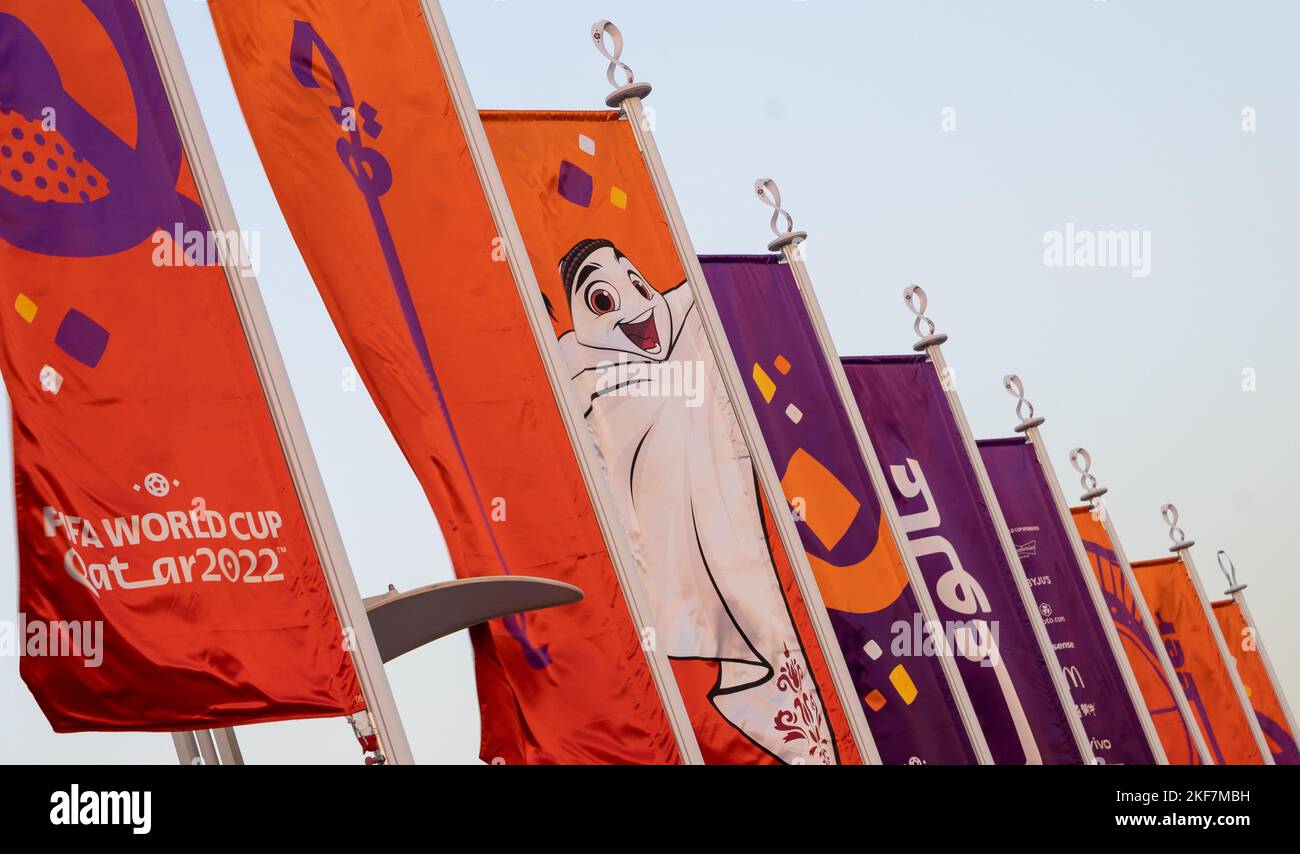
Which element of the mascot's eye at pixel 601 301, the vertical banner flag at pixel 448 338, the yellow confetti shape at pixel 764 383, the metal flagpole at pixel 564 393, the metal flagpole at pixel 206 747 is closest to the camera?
the metal flagpole at pixel 206 747

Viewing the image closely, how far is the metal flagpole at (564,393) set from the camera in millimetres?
7090

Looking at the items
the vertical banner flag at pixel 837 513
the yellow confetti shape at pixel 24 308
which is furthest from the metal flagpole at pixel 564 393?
Answer: the yellow confetti shape at pixel 24 308

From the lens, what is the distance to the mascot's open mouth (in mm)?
8531

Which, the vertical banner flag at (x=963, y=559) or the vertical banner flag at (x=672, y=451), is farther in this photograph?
the vertical banner flag at (x=963, y=559)

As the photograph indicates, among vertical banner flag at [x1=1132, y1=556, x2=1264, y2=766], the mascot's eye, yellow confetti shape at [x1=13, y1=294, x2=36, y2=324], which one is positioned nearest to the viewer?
yellow confetti shape at [x1=13, y1=294, x2=36, y2=324]

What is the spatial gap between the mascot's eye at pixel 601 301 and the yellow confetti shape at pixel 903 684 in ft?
10.2

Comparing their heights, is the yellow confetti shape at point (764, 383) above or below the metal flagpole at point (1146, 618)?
above

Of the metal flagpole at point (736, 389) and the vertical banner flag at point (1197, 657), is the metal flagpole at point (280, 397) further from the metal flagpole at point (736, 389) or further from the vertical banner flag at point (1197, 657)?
the vertical banner flag at point (1197, 657)

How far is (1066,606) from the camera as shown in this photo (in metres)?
13.7

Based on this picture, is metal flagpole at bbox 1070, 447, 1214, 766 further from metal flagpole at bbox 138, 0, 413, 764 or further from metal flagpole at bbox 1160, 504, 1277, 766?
metal flagpole at bbox 138, 0, 413, 764

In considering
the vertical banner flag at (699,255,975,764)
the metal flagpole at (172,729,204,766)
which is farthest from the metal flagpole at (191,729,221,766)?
the vertical banner flag at (699,255,975,764)

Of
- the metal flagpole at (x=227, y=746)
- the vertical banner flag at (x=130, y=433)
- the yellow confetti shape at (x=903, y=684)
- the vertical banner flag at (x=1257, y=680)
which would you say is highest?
the vertical banner flag at (x=130, y=433)

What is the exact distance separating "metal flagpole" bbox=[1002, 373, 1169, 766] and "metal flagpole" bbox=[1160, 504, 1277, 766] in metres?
2.85
